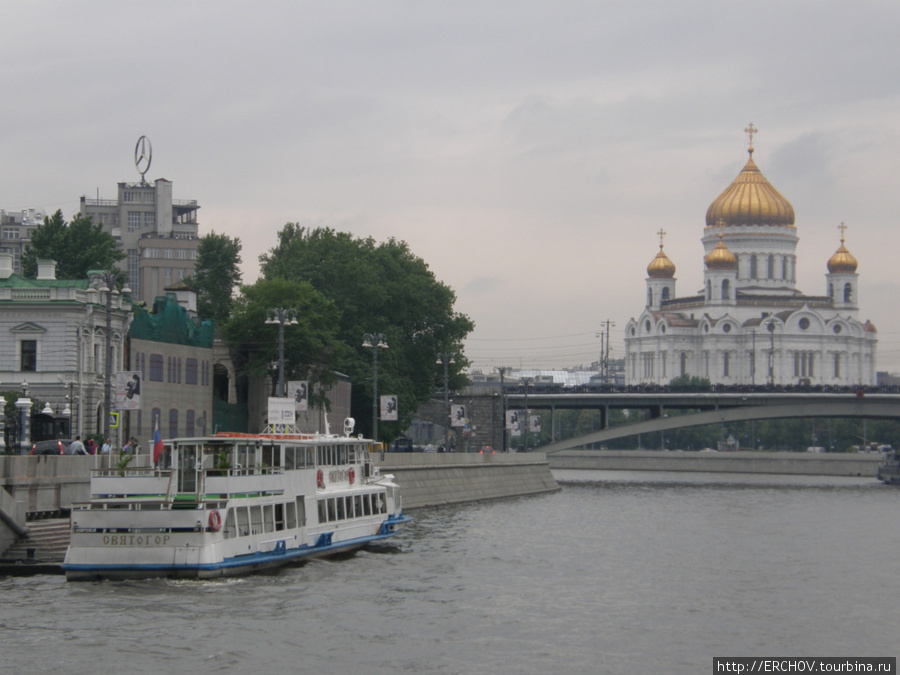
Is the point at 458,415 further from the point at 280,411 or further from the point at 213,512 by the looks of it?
the point at 213,512

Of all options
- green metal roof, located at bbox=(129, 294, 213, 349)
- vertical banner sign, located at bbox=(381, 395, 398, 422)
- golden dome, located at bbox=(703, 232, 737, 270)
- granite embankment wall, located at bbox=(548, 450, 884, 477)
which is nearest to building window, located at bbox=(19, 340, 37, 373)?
green metal roof, located at bbox=(129, 294, 213, 349)

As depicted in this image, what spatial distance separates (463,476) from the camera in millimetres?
73625

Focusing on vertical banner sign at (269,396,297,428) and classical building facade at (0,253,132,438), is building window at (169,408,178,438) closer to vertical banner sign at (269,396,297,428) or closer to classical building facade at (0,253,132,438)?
classical building facade at (0,253,132,438)

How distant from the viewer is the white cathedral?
187 metres

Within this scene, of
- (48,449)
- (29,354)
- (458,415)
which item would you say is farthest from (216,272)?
(48,449)

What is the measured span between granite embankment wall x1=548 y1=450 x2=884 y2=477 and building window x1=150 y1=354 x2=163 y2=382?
75.3 meters

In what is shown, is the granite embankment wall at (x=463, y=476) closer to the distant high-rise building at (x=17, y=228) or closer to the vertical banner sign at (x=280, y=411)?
the vertical banner sign at (x=280, y=411)

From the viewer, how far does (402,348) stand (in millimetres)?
92125

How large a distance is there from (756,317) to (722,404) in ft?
243

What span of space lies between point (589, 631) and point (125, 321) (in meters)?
37.3

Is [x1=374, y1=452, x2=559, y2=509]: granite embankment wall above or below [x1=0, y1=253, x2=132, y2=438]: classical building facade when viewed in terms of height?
below

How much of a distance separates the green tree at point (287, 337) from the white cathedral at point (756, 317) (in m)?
114

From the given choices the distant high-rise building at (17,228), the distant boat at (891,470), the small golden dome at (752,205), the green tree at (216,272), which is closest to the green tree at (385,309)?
the green tree at (216,272)

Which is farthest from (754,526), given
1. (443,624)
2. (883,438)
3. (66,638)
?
(883,438)
